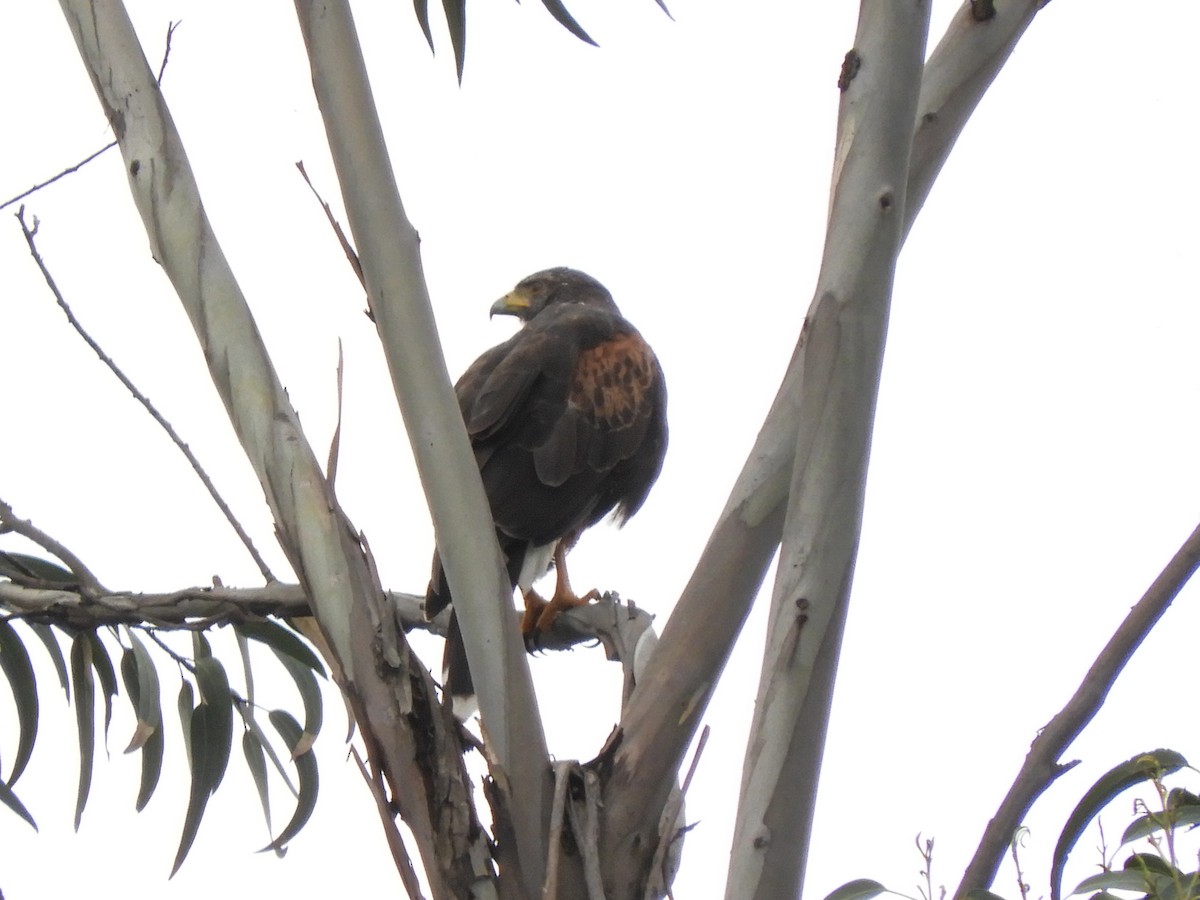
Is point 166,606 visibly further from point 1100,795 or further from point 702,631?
point 1100,795

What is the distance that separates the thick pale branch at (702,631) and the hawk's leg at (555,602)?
1543 mm

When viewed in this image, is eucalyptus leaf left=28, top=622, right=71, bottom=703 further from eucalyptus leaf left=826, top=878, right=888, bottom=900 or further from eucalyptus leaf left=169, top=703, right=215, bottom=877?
eucalyptus leaf left=826, top=878, right=888, bottom=900

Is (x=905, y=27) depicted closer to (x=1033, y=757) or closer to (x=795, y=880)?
(x=1033, y=757)

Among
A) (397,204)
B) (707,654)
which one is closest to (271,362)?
(397,204)

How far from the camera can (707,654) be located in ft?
6.82

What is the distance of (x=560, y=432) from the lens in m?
4.27

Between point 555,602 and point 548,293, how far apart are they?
1.98 metres

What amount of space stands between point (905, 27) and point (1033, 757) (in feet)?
3.51

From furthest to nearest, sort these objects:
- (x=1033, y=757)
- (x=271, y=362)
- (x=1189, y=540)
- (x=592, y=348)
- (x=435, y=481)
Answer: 1. (x=592, y=348)
2. (x=271, y=362)
3. (x=435, y=481)
4. (x=1189, y=540)
5. (x=1033, y=757)

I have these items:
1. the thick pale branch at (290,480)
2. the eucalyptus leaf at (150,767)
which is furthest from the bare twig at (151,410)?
the eucalyptus leaf at (150,767)

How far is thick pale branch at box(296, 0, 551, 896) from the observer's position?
211cm

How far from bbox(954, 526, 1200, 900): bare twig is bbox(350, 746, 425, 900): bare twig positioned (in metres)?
0.75

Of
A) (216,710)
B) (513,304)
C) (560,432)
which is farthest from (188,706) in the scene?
(513,304)

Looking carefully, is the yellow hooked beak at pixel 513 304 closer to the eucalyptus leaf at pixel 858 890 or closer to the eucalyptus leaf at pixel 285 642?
the eucalyptus leaf at pixel 285 642
